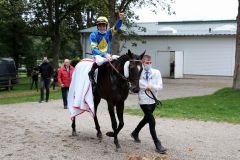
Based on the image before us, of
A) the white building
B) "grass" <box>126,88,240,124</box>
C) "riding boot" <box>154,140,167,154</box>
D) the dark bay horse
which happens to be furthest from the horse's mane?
the white building

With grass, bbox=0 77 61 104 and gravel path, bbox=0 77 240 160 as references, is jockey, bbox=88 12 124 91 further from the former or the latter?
grass, bbox=0 77 61 104

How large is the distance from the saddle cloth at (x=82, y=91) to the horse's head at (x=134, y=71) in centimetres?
167

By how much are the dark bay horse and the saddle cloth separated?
387 millimetres

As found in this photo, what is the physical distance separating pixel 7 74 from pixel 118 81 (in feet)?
89.9

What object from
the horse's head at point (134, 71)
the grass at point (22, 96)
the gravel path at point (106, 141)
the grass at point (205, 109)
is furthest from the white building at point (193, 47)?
the horse's head at point (134, 71)

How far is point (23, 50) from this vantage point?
47406 millimetres

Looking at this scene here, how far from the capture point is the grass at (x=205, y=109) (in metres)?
14.6

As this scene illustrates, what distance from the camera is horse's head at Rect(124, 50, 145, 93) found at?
841cm

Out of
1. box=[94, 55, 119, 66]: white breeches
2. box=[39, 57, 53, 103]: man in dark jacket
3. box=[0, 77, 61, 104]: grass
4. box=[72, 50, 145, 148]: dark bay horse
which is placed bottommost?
box=[0, 77, 61, 104]: grass

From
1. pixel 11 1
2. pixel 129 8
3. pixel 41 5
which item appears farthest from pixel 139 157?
pixel 41 5

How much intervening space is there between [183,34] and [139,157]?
113 ft

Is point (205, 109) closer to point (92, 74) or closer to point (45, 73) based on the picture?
point (45, 73)

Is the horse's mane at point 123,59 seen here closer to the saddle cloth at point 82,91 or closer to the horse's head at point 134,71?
the horse's head at point 134,71

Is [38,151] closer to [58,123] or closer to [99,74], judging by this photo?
[99,74]
